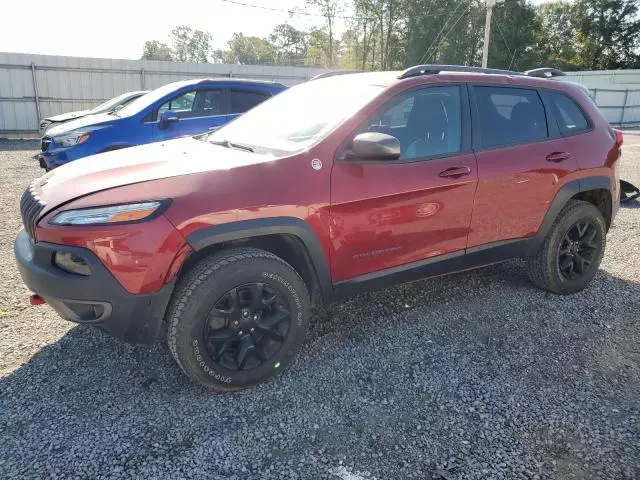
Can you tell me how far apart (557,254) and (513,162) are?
0.98 m

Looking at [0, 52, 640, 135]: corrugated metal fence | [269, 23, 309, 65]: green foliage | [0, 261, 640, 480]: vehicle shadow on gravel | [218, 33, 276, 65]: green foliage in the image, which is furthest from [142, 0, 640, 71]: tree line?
[0, 261, 640, 480]: vehicle shadow on gravel

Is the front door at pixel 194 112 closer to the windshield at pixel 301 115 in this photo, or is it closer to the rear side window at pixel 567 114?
the windshield at pixel 301 115

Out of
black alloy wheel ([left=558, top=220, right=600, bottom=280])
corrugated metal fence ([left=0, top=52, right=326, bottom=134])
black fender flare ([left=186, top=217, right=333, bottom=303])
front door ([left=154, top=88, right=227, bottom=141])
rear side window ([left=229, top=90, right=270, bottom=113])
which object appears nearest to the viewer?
black fender flare ([left=186, top=217, right=333, bottom=303])

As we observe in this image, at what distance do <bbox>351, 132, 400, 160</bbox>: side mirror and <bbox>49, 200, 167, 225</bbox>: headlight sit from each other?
44.2 inches

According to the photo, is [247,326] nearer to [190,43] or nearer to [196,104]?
[196,104]

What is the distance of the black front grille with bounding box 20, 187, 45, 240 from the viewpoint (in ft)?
8.22

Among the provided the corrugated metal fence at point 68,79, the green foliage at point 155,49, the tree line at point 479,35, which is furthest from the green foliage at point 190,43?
the corrugated metal fence at point 68,79

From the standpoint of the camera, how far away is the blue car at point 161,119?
7023mm

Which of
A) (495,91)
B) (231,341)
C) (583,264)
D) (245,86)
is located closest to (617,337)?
(583,264)

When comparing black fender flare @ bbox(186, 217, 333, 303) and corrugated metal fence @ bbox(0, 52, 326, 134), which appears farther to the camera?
corrugated metal fence @ bbox(0, 52, 326, 134)

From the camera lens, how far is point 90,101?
16.2m

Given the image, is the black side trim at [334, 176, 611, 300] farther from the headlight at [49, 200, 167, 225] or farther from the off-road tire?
the headlight at [49, 200, 167, 225]

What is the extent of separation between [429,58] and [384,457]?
42571 mm

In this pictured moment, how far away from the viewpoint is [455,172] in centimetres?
324
